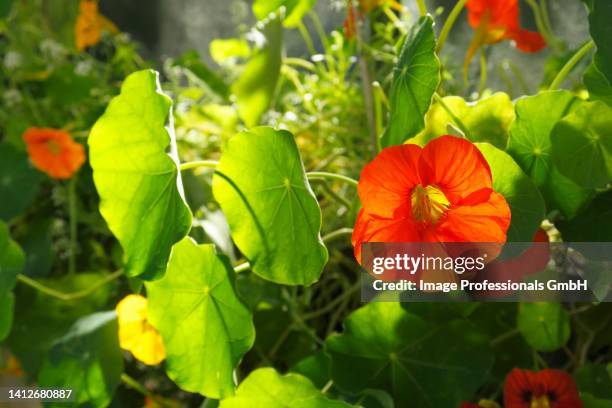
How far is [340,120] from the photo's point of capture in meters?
0.98

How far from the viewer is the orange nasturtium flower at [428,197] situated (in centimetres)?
48

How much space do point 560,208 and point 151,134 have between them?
328 millimetres

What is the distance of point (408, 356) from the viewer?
647 millimetres

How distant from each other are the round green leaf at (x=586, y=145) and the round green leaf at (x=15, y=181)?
2.37 ft

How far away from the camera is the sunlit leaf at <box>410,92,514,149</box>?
0.61 m

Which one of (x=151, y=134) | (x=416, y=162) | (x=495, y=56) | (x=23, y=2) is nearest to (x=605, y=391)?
(x=416, y=162)

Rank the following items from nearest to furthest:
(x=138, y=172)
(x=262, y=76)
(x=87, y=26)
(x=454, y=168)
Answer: (x=454, y=168) < (x=138, y=172) < (x=262, y=76) < (x=87, y=26)

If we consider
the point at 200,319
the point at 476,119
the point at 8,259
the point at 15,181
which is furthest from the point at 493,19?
the point at 15,181

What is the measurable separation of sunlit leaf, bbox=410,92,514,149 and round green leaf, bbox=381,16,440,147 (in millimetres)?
69

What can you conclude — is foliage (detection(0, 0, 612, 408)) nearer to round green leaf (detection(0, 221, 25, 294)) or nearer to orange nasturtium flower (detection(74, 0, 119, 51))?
round green leaf (detection(0, 221, 25, 294))

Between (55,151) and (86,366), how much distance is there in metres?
0.34

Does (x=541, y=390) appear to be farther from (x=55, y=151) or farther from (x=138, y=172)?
(x=55, y=151)

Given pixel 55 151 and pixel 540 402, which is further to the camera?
pixel 55 151

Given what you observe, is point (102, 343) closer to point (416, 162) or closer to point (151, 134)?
point (151, 134)
